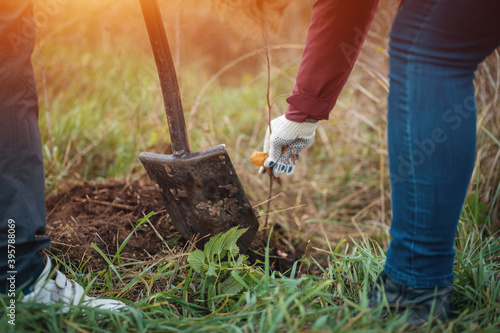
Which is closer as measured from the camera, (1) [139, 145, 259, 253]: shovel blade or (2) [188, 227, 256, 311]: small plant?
(2) [188, 227, 256, 311]: small plant

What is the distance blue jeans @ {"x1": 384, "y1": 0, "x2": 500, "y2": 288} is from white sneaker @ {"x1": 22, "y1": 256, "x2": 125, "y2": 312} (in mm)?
870

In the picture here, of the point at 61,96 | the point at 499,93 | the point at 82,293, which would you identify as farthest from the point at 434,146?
the point at 61,96

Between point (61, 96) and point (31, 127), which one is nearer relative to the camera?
point (31, 127)

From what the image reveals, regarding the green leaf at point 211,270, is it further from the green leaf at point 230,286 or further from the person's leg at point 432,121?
the person's leg at point 432,121

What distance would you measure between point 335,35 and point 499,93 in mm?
1325

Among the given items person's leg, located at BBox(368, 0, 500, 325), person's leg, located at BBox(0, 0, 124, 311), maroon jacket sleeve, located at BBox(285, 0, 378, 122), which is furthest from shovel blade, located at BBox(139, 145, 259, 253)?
person's leg, located at BBox(368, 0, 500, 325)

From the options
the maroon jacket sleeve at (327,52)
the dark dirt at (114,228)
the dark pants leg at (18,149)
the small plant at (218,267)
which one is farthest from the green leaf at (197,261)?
the maroon jacket sleeve at (327,52)

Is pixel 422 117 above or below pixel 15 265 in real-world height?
above

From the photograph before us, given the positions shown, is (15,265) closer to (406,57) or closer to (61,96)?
(406,57)

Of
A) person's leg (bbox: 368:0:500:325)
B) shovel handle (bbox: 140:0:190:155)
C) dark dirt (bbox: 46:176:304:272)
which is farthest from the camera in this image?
dark dirt (bbox: 46:176:304:272)

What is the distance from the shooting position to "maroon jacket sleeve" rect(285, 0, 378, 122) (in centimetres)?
121

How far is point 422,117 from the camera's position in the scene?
972mm

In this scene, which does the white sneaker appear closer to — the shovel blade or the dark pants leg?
the dark pants leg

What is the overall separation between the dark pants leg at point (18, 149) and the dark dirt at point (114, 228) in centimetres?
36
